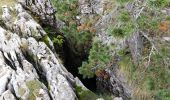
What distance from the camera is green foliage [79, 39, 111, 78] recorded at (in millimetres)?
15289

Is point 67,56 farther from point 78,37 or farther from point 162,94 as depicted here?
point 162,94

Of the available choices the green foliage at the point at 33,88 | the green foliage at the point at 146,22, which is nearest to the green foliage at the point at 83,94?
the green foliage at the point at 33,88

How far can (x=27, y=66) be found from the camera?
49.3ft

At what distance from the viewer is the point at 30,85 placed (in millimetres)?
14156

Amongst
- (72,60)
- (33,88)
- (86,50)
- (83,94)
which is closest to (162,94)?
(83,94)

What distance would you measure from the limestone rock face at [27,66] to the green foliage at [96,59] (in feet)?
2.57

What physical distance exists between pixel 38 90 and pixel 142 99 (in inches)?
184

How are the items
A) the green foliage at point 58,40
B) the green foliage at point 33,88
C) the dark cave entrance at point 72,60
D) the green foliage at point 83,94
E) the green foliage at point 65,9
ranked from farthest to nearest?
the dark cave entrance at point 72,60 → the green foliage at point 58,40 → the green foliage at point 65,9 → the green foliage at point 83,94 → the green foliage at point 33,88

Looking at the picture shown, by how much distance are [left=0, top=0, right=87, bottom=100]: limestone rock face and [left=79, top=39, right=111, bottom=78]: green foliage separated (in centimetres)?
78

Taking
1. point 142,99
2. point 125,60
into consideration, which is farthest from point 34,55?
point 142,99

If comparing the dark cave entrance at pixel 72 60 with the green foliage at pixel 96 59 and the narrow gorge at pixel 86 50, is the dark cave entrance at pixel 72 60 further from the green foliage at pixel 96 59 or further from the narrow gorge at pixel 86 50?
the green foliage at pixel 96 59

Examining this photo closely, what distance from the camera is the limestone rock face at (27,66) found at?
45.9 ft

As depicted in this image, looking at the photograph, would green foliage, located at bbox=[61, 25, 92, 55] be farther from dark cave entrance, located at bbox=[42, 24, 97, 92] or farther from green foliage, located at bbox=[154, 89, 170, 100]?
green foliage, located at bbox=[154, 89, 170, 100]

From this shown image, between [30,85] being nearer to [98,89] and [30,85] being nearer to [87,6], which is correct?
[98,89]
